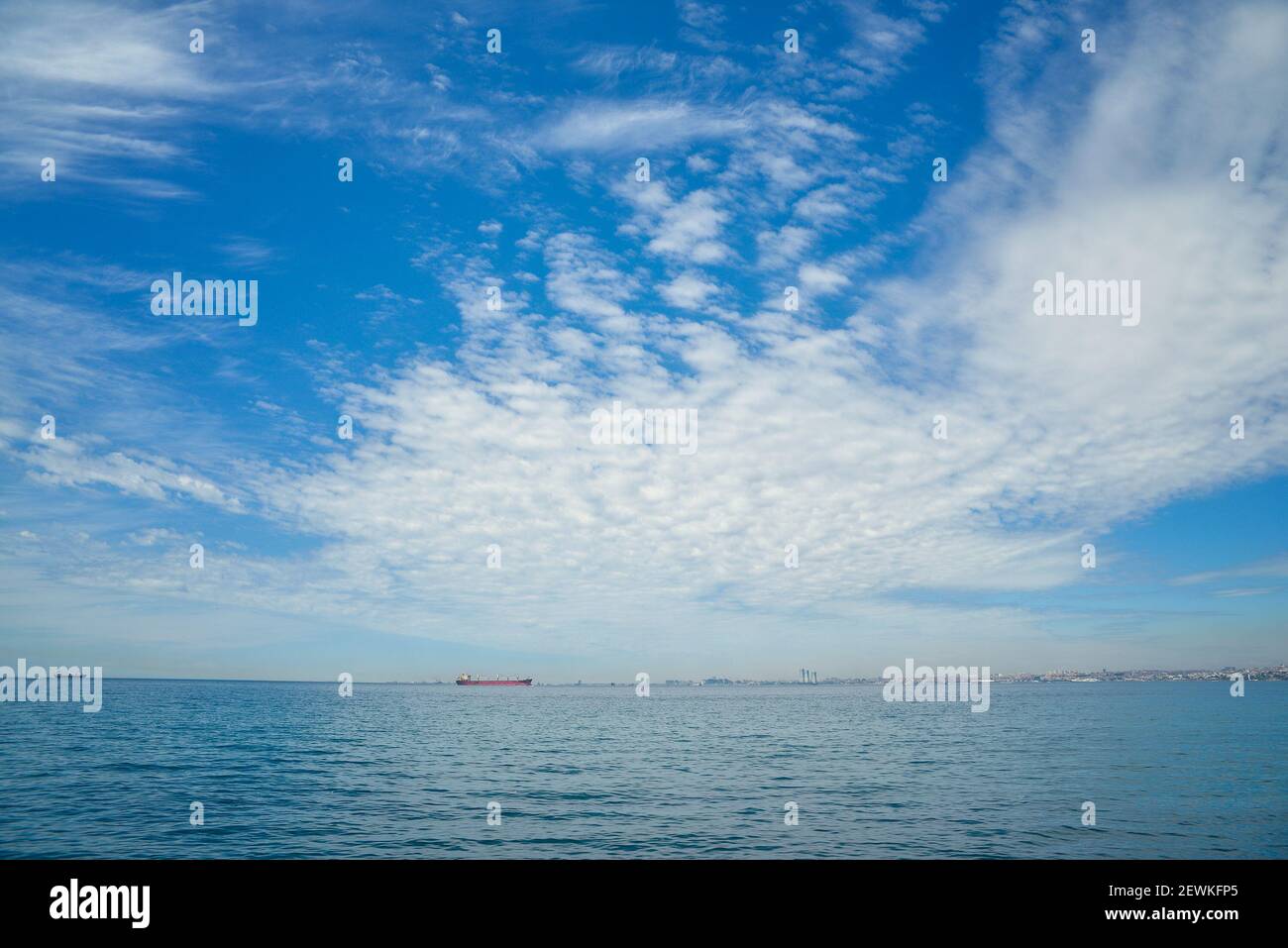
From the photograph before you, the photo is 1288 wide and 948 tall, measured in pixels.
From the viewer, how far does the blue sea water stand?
29.8 metres

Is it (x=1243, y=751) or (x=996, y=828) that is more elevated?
(x=996, y=828)

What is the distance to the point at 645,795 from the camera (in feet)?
135

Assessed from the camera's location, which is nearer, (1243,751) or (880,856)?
(880,856)

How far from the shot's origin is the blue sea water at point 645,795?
29797mm
